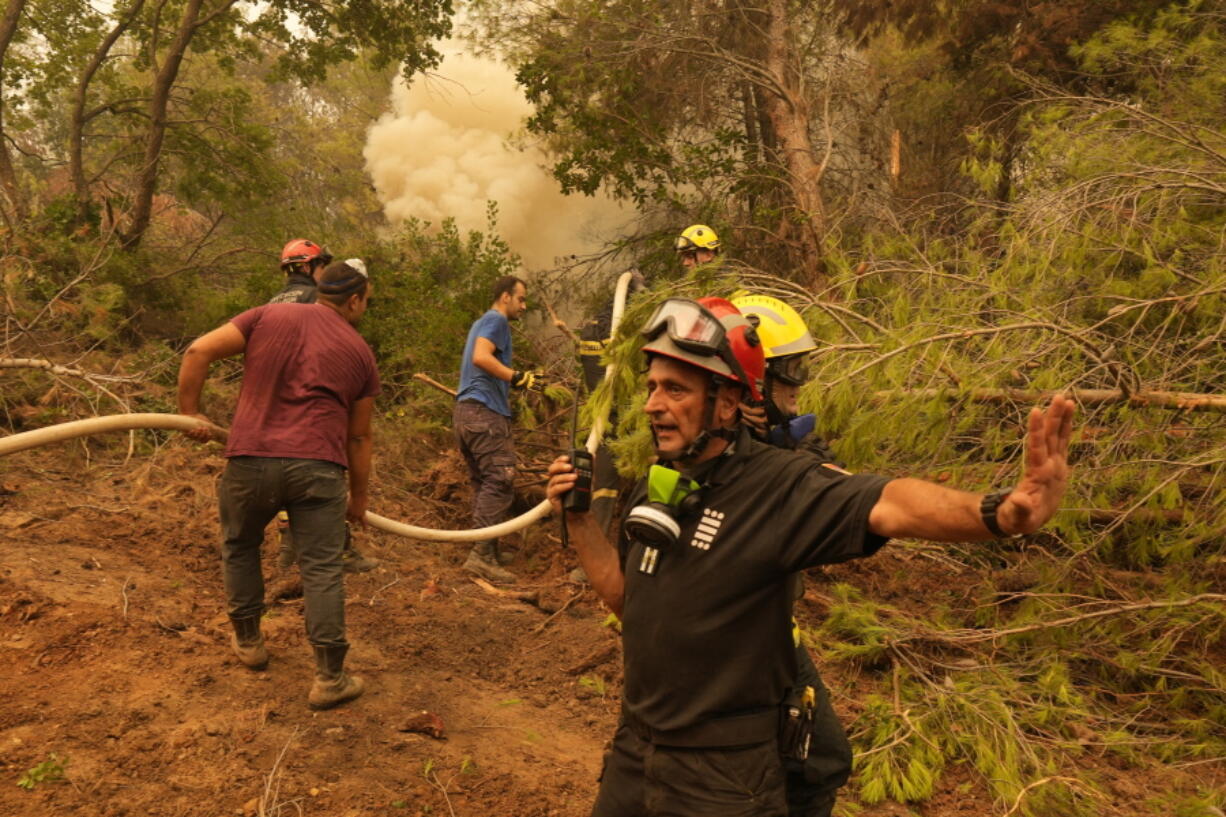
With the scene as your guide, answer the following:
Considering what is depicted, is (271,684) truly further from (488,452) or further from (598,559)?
(488,452)

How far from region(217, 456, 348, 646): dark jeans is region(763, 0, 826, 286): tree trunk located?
6.12 m

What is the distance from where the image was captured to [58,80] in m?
12.3

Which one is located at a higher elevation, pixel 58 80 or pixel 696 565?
pixel 58 80

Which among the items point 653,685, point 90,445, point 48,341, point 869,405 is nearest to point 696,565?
point 653,685

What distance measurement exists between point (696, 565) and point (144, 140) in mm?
12824

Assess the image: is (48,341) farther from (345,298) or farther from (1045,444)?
(1045,444)

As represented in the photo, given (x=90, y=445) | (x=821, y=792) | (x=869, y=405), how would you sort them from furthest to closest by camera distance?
(x=90, y=445)
(x=869, y=405)
(x=821, y=792)

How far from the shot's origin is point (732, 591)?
210 centimetres

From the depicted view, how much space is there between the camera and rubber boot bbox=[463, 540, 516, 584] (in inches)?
264

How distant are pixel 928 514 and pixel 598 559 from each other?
103cm

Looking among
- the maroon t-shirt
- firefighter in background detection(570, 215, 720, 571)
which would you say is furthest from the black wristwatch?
firefighter in background detection(570, 215, 720, 571)

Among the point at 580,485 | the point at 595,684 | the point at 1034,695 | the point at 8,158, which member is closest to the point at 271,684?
the point at 595,684

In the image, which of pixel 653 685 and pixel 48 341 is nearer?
pixel 653 685

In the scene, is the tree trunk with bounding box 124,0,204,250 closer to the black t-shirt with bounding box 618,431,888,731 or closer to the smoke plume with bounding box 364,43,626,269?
the smoke plume with bounding box 364,43,626,269
